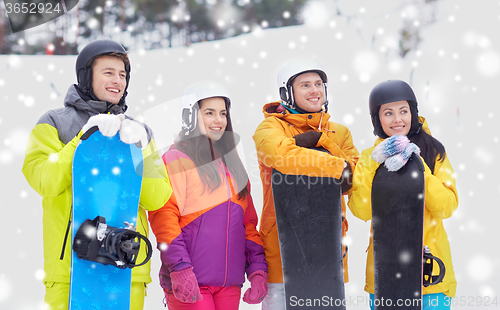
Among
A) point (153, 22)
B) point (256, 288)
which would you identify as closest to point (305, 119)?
point (256, 288)

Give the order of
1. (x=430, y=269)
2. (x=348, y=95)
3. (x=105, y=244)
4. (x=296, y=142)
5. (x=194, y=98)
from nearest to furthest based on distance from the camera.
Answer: (x=105, y=244) < (x=430, y=269) < (x=296, y=142) < (x=194, y=98) < (x=348, y=95)

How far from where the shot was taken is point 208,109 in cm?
282

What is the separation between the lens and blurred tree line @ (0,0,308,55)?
11.1m

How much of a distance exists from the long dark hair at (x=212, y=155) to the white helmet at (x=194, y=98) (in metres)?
0.02

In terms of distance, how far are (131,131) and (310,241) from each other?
1.22 metres

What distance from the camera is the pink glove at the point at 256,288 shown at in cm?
255

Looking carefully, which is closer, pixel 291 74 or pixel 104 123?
pixel 104 123

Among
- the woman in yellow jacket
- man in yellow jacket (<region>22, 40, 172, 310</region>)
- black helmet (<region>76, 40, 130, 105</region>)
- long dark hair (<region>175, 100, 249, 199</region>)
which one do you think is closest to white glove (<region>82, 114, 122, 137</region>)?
man in yellow jacket (<region>22, 40, 172, 310</region>)

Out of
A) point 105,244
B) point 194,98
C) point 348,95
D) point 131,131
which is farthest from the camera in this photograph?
point 348,95

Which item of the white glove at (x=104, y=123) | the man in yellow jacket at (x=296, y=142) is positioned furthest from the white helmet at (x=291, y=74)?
→ the white glove at (x=104, y=123)

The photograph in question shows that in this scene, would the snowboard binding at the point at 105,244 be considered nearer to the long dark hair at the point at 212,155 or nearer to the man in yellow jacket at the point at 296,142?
the long dark hair at the point at 212,155

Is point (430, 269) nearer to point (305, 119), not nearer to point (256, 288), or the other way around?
point (256, 288)

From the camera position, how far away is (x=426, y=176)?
252 centimetres

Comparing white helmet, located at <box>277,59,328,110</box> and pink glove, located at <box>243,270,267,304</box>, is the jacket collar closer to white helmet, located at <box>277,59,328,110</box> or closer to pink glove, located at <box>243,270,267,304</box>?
white helmet, located at <box>277,59,328,110</box>
